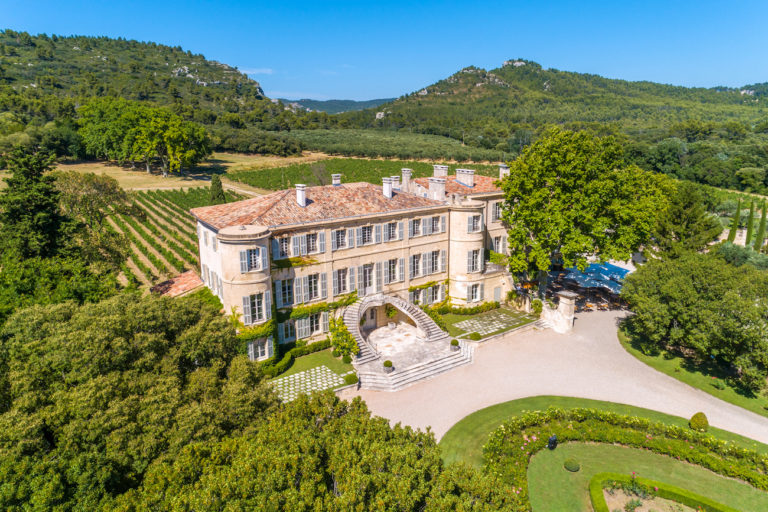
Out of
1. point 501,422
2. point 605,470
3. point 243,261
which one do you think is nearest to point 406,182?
point 243,261

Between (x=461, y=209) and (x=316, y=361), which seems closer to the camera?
(x=316, y=361)

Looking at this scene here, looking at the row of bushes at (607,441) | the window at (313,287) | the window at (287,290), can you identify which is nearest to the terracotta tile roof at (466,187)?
the window at (313,287)

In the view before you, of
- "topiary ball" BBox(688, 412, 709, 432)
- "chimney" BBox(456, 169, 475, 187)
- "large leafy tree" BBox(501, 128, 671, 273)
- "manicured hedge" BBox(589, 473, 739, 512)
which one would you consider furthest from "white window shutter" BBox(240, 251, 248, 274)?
"topiary ball" BBox(688, 412, 709, 432)

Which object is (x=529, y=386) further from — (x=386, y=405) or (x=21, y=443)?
(x=21, y=443)

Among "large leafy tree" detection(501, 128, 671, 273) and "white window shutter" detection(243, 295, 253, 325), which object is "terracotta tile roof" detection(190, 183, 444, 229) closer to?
"white window shutter" detection(243, 295, 253, 325)

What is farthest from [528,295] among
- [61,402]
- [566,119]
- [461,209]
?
[566,119]

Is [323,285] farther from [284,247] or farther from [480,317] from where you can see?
[480,317]

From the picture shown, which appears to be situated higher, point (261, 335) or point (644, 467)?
point (261, 335)

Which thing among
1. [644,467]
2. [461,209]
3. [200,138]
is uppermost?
[200,138]
